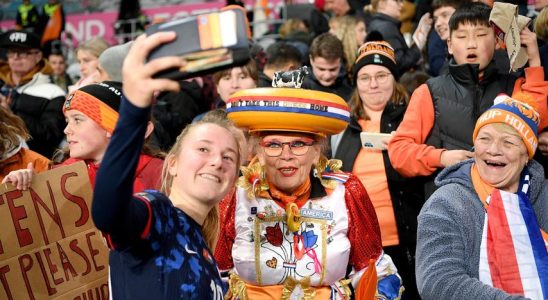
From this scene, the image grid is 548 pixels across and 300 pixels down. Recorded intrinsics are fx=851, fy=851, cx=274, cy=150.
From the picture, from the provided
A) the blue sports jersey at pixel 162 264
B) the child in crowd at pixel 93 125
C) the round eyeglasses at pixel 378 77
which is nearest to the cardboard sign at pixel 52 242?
the child in crowd at pixel 93 125

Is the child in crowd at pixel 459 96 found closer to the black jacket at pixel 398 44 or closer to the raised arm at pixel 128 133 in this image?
the black jacket at pixel 398 44

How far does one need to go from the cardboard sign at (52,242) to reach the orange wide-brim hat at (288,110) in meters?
0.77

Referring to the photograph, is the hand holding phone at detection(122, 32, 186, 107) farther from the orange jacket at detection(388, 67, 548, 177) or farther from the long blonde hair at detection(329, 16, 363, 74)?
the long blonde hair at detection(329, 16, 363, 74)

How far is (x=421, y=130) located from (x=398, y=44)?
257cm

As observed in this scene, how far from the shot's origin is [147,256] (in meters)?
2.70

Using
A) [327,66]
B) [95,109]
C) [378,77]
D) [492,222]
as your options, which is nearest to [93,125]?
[95,109]

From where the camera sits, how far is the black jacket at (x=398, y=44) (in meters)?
7.32

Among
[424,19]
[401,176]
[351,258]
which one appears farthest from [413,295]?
[424,19]

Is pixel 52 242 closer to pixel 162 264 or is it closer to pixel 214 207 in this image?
pixel 214 207

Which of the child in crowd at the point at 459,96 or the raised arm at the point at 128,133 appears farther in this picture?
the child in crowd at the point at 459,96

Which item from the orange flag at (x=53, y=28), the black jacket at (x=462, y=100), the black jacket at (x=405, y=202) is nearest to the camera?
the black jacket at (x=462, y=100)

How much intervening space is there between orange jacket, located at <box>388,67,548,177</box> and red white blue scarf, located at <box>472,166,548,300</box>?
96cm

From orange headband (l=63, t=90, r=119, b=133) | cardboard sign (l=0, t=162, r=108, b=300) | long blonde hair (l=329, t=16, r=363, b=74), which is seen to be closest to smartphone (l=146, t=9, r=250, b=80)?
cardboard sign (l=0, t=162, r=108, b=300)

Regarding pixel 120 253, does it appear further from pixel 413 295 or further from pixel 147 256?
pixel 413 295
